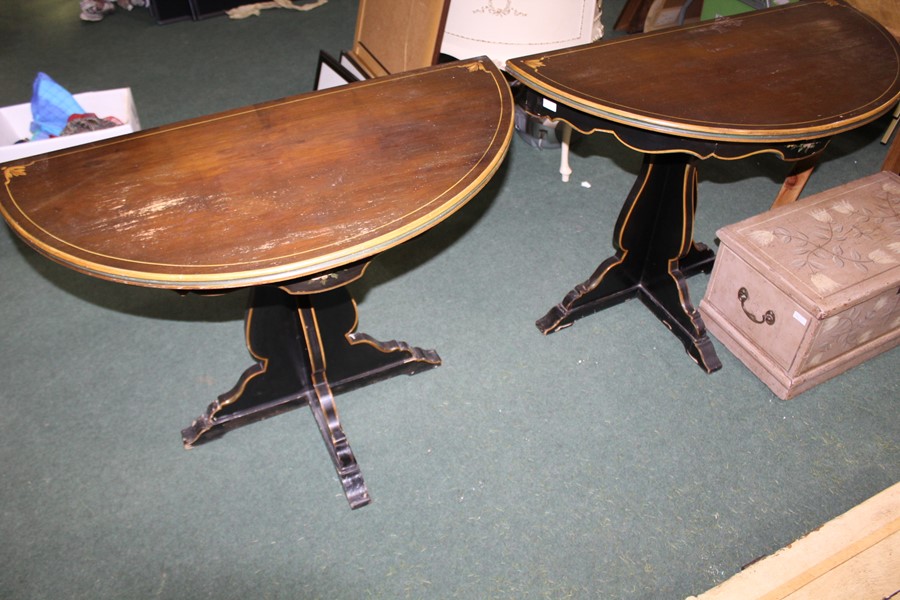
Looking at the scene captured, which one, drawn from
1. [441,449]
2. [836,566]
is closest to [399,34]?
[441,449]

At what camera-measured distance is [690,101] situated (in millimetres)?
1875

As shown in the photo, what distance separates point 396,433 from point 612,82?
3.88ft

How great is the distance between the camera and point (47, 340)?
2.46m

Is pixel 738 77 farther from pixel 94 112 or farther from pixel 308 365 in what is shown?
pixel 94 112

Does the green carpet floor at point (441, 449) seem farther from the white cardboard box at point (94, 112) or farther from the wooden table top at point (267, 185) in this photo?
the white cardboard box at point (94, 112)

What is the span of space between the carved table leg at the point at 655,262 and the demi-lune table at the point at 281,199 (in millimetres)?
615

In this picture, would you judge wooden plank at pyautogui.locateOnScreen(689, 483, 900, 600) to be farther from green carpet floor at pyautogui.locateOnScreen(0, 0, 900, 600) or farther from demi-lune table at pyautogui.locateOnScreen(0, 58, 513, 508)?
demi-lune table at pyautogui.locateOnScreen(0, 58, 513, 508)

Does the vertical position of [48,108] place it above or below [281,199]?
below

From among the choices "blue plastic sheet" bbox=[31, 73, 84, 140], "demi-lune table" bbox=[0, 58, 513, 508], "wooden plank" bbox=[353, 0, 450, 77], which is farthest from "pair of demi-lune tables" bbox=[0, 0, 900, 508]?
"blue plastic sheet" bbox=[31, 73, 84, 140]

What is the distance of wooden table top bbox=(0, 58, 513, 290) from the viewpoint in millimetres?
1449

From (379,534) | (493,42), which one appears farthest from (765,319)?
(493,42)

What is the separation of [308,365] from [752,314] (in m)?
1.37

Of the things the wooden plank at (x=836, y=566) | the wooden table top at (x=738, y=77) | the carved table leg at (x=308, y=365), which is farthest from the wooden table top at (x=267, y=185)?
the wooden plank at (x=836, y=566)

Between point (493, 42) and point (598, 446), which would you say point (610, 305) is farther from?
point (493, 42)
